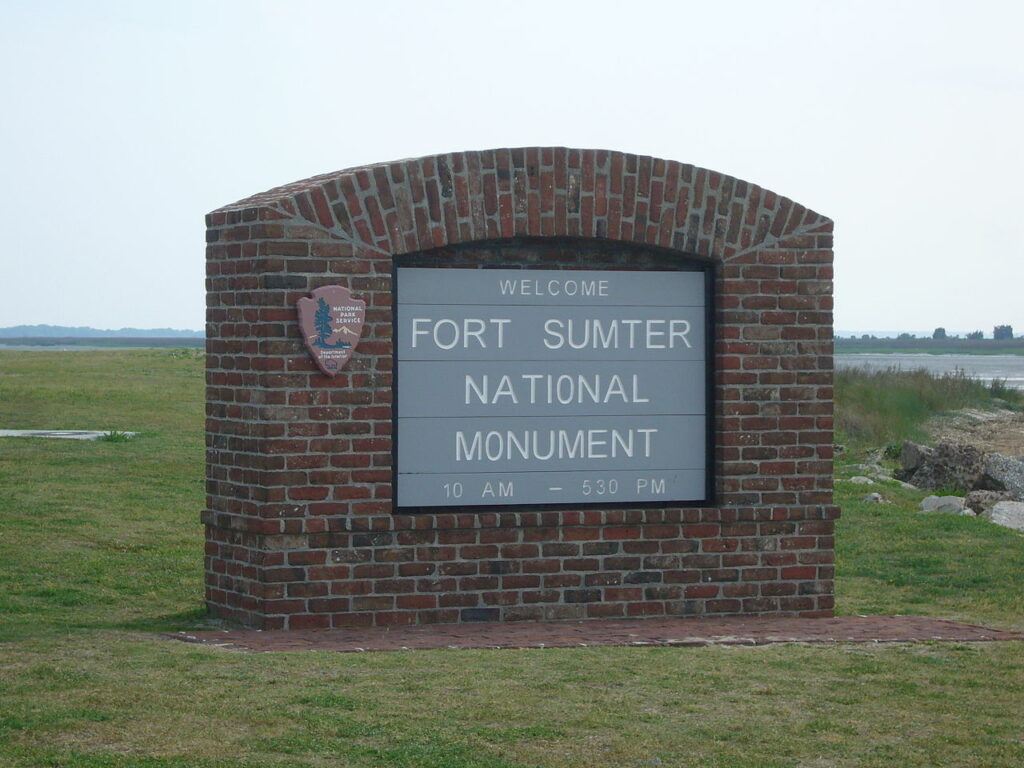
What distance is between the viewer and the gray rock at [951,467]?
21.0 meters

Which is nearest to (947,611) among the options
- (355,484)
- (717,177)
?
(717,177)

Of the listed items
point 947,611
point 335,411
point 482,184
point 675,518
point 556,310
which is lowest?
point 947,611

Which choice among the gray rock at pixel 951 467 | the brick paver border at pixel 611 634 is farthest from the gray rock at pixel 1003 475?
the brick paver border at pixel 611 634

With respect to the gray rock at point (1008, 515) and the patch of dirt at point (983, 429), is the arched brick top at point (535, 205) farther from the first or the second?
the patch of dirt at point (983, 429)

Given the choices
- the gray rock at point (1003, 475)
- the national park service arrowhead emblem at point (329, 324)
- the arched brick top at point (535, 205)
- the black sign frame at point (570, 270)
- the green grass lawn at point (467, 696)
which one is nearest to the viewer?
the green grass lawn at point (467, 696)

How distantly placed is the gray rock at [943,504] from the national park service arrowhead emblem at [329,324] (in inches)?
391

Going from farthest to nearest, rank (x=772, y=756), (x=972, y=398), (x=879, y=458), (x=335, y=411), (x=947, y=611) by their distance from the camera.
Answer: (x=972, y=398) → (x=879, y=458) → (x=947, y=611) → (x=335, y=411) → (x=772, y=756)

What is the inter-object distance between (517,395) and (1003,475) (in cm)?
1199

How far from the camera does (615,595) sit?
33.2 ft

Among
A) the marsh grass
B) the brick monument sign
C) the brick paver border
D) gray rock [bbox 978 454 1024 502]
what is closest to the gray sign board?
the brick monument sign

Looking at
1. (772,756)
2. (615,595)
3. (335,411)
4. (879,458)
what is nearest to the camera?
(772,756)

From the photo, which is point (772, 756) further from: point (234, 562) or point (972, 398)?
point (972, 398)

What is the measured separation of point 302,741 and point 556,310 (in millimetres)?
4221

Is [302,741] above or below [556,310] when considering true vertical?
below
